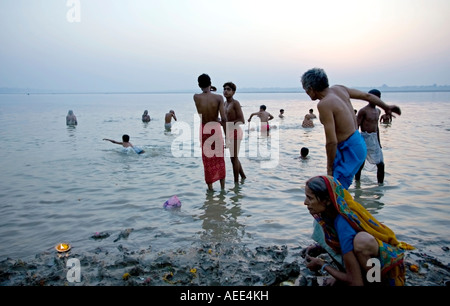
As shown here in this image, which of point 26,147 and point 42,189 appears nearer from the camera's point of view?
point 42,189

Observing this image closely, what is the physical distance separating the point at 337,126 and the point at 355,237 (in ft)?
4.64

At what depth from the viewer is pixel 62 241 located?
4191 mm

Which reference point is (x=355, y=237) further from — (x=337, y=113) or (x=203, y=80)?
(x=203, y=80)

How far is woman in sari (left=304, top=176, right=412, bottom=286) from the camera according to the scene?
7.70 ft

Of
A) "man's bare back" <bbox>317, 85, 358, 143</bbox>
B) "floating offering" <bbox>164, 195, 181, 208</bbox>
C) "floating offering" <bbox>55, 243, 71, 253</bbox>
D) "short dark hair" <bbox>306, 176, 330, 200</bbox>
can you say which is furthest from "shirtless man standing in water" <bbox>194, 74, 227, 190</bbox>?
"short dark hair" <bbox>306, 176, 330, 200</bbox>

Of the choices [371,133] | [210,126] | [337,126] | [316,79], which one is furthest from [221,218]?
[371,133]

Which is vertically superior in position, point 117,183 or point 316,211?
point 316,211

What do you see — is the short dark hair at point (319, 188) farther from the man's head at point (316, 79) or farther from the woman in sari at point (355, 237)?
the man's head at point (316, 79)

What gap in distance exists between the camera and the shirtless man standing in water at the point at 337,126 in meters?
3.31

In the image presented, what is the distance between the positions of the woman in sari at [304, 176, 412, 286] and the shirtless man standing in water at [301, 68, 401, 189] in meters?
0.96

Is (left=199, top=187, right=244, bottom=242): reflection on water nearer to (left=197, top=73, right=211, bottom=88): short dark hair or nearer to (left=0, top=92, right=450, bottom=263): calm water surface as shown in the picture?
(left=0, top=92, right=450, bottom=263): calm water surface
